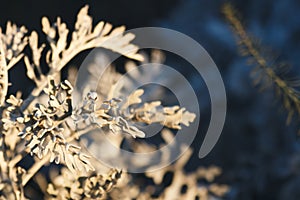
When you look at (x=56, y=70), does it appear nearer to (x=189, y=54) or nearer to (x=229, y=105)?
(x=189, y=54)

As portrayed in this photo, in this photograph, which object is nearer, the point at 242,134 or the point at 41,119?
the point at 41,119

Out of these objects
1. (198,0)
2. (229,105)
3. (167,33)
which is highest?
(198,0)

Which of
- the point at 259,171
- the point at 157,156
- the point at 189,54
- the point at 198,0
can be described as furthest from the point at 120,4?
the point at 157,156

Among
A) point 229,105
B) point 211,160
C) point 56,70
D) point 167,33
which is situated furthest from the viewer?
point 167,33

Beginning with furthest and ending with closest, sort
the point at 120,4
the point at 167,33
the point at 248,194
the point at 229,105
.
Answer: the point at 120,4, the point at 167,33, the point at 229,105, the point at 248,194

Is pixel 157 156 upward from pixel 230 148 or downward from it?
downward

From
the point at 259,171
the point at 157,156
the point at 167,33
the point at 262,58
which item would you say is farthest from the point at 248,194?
the point at 262,58

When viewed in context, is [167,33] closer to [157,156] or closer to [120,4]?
[120,4]
